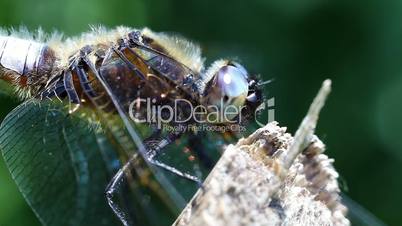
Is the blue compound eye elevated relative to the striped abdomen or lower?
lower

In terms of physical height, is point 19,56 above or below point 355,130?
above

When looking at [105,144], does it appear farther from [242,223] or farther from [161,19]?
[242,223]

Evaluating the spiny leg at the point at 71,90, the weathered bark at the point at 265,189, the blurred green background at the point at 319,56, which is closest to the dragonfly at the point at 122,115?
the spiny leg at the point at 71,90

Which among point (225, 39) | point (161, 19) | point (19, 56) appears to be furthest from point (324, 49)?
point (19, 56)

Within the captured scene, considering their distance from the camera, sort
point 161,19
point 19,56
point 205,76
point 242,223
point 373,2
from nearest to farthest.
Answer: point 242,223 < point 205,76 < point 19,56 < point 373,2 < point 161,19

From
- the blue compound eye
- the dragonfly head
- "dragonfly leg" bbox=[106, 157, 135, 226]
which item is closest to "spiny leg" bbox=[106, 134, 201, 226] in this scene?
"dragonfly leg" bbox=[106, 157, 135, 226]

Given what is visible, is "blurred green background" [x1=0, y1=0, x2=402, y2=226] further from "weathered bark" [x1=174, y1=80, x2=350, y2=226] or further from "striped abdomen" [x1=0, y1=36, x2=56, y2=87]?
"weathered bark" [x1=174, y1=80, x2=350, y2=226]

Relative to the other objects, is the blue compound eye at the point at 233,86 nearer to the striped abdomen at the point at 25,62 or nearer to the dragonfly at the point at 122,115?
the dragonfly at the point at 122,115

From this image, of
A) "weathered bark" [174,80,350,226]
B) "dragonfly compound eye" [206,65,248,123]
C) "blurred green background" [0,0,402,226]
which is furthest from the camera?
"blurred green background" [0,0,402,226]
